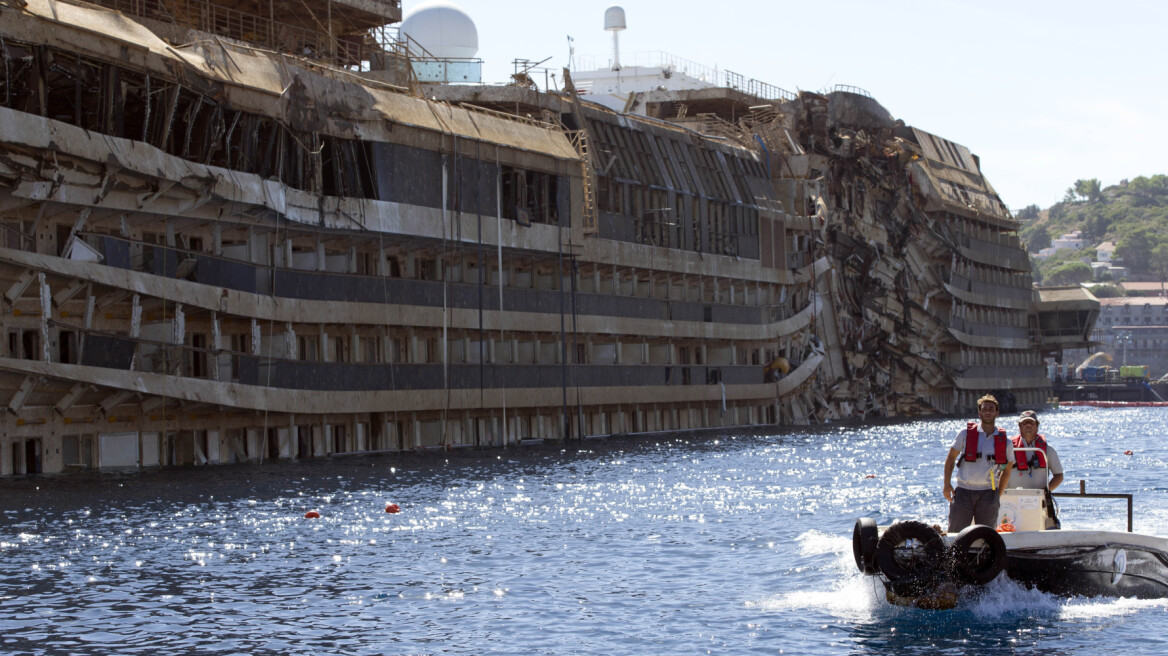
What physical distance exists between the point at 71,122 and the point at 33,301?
18.4 feet

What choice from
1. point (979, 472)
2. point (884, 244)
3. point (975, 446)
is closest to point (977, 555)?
point (979, 472)

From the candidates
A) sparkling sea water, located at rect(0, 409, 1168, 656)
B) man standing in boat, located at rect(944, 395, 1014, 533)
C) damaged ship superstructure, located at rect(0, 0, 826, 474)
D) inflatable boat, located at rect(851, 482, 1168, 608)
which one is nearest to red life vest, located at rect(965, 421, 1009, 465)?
man standing in boat, located at rect(944, 395, 1014, 533)

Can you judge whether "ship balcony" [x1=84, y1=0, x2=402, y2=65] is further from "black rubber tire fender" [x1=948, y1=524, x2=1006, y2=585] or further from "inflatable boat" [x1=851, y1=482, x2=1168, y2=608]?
"black rubber tire fender" [x1=948, y1=524, x2=1006, y2=585]

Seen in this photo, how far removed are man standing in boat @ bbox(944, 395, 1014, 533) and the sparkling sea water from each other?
125 centimetres

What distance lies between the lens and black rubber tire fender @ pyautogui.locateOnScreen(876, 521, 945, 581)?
73.5 ft

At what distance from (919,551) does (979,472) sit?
5.67 ft

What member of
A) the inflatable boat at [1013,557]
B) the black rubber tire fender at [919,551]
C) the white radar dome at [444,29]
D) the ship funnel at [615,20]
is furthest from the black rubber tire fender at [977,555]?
the ship funnel at [615,20]

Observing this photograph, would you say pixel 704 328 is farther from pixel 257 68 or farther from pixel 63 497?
pixel 63 497

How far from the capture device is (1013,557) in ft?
74.8

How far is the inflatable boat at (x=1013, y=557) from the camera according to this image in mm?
22422

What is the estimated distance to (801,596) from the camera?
969 inches

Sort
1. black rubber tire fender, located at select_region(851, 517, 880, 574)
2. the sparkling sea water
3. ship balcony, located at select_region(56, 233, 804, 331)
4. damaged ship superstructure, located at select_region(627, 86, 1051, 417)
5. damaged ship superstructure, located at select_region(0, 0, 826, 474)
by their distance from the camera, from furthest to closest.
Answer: damaged ship superstructure, located at select_region(627, 86, 1051, 417) → ship balcony, located at select_region(56, 233, 804, 331) → damaged ship superstructure, located at select_region(0, 0, 826, 474) → black rubber tire fender, located at select_region(851, 517, 880, 574) → the sparkling sea water

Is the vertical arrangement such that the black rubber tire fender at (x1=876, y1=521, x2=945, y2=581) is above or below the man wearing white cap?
below

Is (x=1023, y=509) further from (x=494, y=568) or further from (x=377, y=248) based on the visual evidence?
(x=377, y=248)
